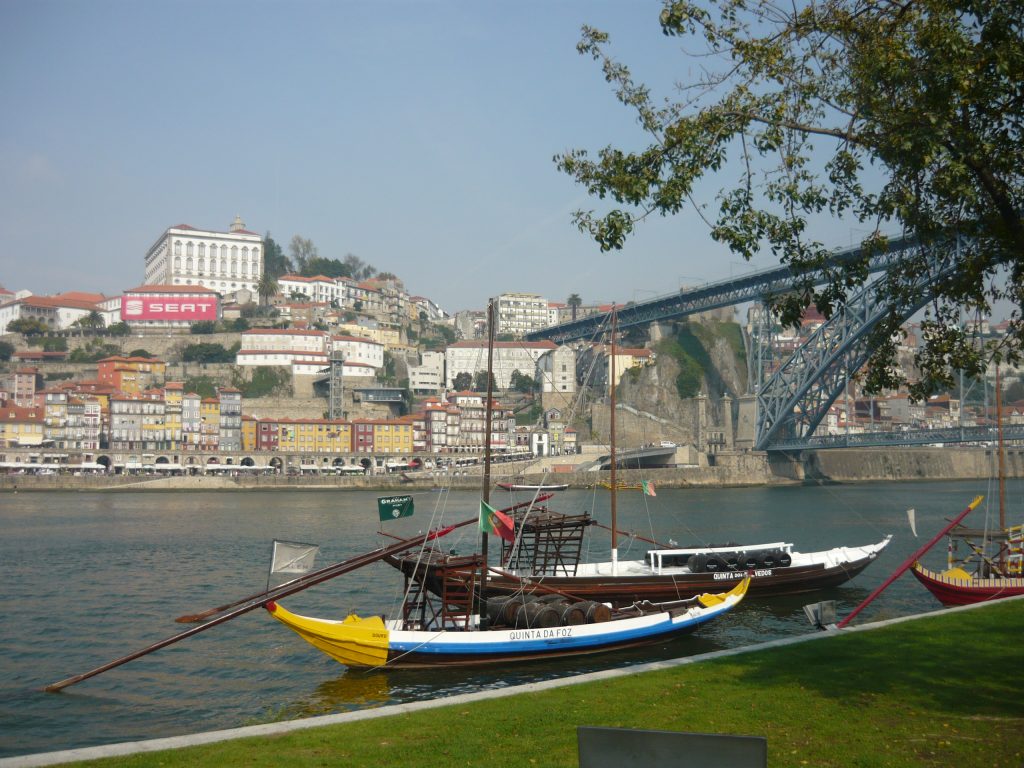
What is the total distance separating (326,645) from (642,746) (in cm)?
935

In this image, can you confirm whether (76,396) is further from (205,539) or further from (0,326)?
(205,539)

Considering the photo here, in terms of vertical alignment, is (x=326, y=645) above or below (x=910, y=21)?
below

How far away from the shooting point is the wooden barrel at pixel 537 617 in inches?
487

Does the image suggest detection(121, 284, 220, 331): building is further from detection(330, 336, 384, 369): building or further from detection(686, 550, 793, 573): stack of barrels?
detection(686, 550, 793, 573): stack of barrels

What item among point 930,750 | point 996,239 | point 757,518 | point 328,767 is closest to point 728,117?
point 996,239

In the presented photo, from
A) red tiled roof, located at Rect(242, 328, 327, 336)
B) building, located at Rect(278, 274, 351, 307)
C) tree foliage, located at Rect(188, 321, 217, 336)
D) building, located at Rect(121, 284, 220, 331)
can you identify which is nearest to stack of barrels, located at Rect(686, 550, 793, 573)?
red tiled roof, located at Rect(242, 328, 327, 336)

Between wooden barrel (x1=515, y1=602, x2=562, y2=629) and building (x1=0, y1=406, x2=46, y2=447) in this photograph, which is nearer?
wooden barrel (x1=515, y1=602, x2=562, y2=629)

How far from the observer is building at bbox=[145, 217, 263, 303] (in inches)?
3925

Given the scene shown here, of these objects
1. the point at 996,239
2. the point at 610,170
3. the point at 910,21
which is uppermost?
the point at 910,21

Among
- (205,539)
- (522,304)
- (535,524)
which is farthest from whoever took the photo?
(522,304)

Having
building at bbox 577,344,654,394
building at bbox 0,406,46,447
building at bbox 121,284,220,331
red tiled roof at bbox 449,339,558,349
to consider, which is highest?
building at bbox 121,284,220,331

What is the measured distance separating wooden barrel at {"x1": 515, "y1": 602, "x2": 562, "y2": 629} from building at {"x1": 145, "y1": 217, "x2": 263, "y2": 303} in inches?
3649

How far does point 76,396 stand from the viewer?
69.4 m

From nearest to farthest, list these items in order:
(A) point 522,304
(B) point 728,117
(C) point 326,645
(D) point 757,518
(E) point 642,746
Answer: (E) point 642,746 → (B) point 728,117 → (C) point 326,645 → (D) point 757,518 → (A) point 522,304
